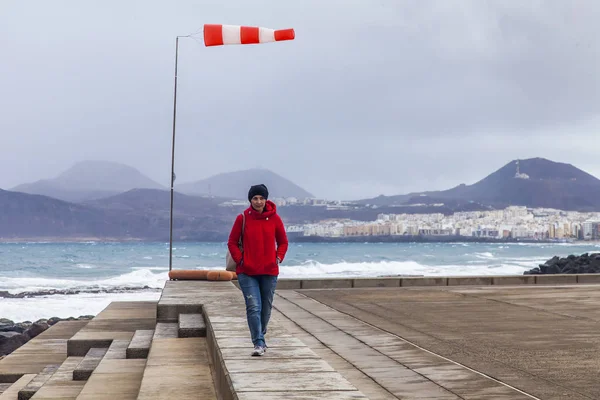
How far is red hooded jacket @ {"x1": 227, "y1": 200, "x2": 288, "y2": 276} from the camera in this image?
7.41m

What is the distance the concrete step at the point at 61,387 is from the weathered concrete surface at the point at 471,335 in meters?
2.53

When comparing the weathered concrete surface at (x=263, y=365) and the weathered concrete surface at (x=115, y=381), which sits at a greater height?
the weathered concrete surface at (x=263, y=365)

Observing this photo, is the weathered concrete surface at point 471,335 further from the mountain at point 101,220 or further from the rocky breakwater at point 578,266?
the mountain at point 101,220

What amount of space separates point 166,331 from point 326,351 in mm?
2067

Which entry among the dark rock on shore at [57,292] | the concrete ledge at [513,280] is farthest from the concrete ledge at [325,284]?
the dark rock on shore at [57,292]

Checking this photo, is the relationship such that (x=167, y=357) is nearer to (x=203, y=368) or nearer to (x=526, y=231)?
(x=203, y=368)

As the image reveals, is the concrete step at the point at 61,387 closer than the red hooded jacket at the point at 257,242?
No

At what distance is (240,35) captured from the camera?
15.5m

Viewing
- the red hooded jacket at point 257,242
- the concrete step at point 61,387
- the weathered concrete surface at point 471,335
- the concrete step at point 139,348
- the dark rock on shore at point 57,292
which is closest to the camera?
the weathered concrete surface at point 471,335

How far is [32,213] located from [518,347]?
478ft

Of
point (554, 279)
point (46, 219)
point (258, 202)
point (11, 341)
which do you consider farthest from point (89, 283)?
point (46, 219)

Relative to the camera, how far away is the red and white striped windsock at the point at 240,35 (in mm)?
14781

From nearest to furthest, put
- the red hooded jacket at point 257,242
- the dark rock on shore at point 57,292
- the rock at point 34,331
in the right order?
the red hooded jacket at point 257,242 → the rock at point 34,331 → the dark rock on shore at point 57,292

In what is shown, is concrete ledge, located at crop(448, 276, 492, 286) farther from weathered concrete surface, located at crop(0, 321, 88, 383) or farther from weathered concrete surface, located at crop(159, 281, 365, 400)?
weathered concrete surface, located at crop(159, 281, 365, 400)
